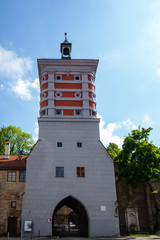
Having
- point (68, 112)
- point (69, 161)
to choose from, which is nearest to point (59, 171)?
point (69, 161)

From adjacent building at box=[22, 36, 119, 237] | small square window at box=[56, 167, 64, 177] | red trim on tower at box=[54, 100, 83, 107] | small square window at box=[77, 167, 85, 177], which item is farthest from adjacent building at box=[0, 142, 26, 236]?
red trim on tower at box=[54, 100, 83, 107]

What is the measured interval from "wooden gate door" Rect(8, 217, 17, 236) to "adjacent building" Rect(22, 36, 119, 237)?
3.79 metres

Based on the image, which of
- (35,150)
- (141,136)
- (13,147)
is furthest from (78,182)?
(13,147)

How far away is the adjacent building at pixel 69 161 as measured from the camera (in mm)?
25656

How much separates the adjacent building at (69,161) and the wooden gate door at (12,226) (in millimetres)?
3792

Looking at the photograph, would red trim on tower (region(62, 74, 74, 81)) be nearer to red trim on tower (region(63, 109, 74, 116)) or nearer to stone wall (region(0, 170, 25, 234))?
red trim on tower (region(63, 109, 74, 116))

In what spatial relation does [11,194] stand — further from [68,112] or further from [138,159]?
[138,159]

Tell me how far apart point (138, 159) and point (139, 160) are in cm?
22

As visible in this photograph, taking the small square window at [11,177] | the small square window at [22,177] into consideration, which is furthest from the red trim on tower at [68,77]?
the small square window at [11,177]

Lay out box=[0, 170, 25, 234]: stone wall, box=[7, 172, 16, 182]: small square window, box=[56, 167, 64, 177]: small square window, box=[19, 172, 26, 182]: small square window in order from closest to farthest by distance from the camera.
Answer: box=[56, 167, 64, 177]: small square window
box=[0, 170, 25, 234]: stone wall
box=[7, 172, 16, 182]: small square window
box=[19, 172, 26, 182]: small square window

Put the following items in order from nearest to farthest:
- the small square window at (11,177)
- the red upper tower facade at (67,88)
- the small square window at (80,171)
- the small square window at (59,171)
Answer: the small square window at (59,171) < the small square window at (80,171) < the small square window at (11,177) < the red upper tower facade at (67,88)

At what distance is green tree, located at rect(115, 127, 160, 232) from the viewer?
2947 centimetres

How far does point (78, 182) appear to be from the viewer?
27.0m

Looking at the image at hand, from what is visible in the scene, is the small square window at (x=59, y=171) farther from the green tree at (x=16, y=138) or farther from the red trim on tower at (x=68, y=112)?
the green tree at (x=16, y=138)
